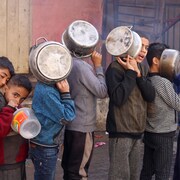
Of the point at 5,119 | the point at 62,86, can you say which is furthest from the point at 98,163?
the point at 5,119

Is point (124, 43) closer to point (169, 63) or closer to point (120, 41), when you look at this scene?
point (120, 41)

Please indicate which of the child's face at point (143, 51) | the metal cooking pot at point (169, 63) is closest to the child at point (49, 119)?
the child's face at point (143, 51)

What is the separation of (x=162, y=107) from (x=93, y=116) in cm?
63

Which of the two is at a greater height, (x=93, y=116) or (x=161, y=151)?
(x=93, y=116)

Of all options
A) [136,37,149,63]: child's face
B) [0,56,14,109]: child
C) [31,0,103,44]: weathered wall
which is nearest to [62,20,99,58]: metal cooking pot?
[136,37,149,63]: child's face

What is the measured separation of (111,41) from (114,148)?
927mm

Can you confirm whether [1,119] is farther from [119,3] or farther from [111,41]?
[119,3]

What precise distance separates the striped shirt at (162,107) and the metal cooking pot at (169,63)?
0.07 m

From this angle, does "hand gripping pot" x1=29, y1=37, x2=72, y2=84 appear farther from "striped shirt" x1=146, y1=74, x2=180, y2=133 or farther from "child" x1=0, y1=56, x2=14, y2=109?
"striped shirt" x1=146, y1=74, x2=180, y2=133

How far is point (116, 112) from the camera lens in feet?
13.5

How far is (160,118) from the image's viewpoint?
434 centimetres

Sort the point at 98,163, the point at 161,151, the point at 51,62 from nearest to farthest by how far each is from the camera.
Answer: the point at 51,62 → the point at 161,151 → the point at 98,163

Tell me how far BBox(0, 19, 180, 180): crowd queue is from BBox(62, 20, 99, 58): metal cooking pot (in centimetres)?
17

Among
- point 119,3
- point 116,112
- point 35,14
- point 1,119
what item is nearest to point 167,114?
point 116,112
